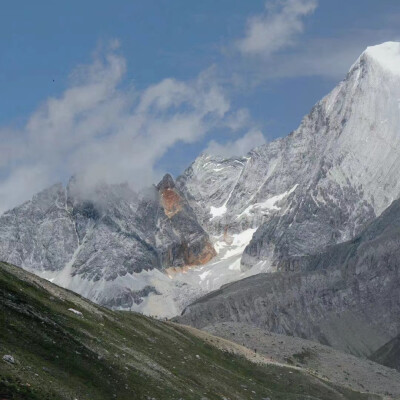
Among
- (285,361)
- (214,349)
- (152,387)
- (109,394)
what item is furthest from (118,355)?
(285,361)

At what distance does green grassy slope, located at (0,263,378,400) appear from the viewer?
56.9 m

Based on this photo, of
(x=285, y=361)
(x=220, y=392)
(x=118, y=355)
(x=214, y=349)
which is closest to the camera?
(x=118, y=355)

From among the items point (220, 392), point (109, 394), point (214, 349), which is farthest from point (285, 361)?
point (109, 394)

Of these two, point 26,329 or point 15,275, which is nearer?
point 26,329

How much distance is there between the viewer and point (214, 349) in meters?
131

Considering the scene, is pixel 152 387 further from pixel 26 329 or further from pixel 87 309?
pixel 87 309

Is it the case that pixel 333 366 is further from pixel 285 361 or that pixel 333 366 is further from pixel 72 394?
pixel 72 394

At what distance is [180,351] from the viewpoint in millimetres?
105812

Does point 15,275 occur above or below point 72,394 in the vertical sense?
above

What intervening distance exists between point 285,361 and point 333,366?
13874 mm

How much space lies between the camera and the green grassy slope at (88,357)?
187ft

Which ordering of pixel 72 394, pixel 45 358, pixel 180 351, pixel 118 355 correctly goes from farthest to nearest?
pixel 180 351 → pixel 118 355 → pixel 45 358 → pixel 72 394

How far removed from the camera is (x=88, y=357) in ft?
217

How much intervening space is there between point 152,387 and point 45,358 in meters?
12.2
